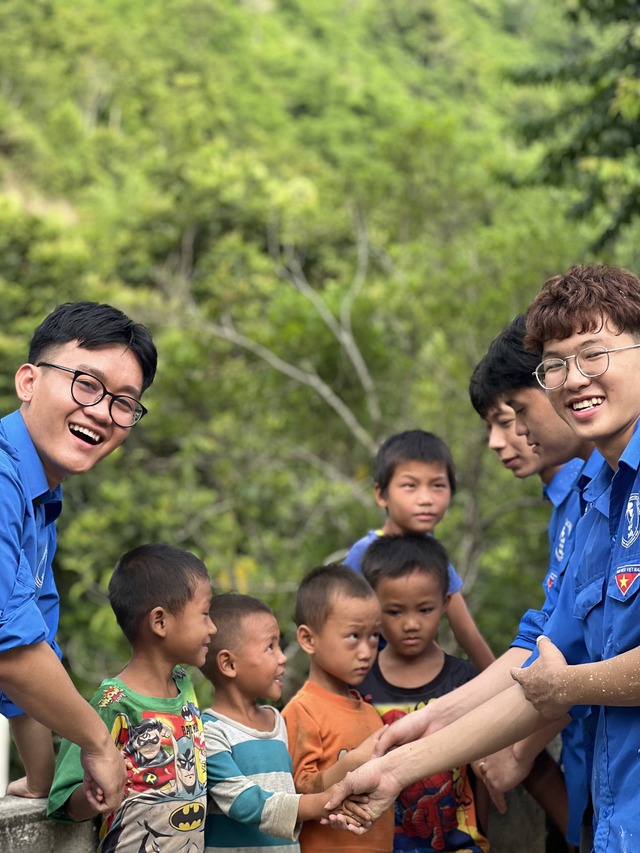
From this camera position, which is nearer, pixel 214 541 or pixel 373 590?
pixel 373 590

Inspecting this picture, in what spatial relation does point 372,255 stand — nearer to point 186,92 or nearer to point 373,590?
point 373,590

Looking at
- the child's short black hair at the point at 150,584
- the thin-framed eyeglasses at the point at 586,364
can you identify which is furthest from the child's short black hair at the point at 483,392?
→ the child's short black hair at the point at 150,584

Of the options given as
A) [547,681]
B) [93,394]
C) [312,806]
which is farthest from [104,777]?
[547,681]

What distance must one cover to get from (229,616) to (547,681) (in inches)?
39.5

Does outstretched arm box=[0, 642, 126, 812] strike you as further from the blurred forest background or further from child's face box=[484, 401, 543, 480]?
the blurred forest background

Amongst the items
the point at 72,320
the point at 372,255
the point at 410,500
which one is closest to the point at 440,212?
the point at 372,255

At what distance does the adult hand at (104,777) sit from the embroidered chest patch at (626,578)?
1.18m

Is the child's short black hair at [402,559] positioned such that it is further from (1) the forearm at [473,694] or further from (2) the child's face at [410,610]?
(1) the forearm at [473,694]

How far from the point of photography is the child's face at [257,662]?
2.98 metres

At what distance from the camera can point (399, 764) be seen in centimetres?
274

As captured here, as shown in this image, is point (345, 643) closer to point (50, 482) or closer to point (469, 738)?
point (469, 738)

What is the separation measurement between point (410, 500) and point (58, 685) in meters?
1.89

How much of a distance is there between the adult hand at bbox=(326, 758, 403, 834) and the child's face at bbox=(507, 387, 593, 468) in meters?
1.12

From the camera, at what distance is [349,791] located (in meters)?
2.75
